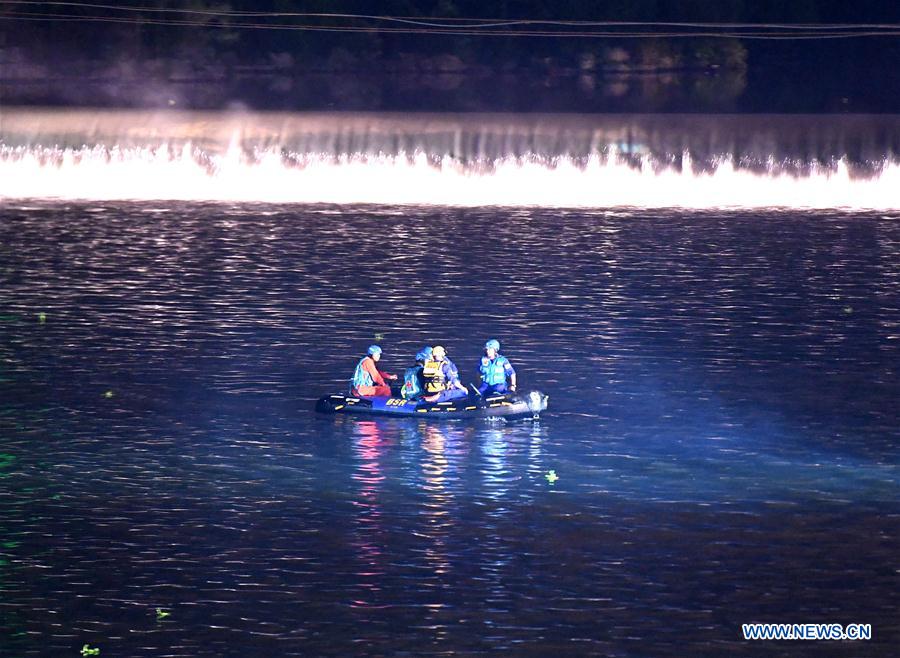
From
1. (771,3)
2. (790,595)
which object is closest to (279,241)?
(790,595)

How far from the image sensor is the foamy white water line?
6494 centimetres

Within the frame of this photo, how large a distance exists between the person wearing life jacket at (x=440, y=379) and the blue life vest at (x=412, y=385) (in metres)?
0.13

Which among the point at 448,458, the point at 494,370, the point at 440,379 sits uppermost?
the point at 494,370

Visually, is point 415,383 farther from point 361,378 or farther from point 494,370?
point 494,370

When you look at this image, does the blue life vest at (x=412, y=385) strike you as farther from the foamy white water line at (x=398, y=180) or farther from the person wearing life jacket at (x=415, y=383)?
the foamy white water line at (x=398, y=180)

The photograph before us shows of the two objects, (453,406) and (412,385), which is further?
(412,385)

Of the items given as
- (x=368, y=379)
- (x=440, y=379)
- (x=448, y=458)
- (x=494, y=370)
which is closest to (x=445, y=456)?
(x=448, y=458)

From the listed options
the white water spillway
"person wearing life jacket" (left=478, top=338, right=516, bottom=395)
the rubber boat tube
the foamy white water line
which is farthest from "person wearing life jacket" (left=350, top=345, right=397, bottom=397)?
the white water spillway

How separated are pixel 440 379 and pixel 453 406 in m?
0.71

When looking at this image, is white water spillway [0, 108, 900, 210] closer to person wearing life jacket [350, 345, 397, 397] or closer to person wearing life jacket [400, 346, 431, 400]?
person wearing life jacket [350, 345, 397, 397]

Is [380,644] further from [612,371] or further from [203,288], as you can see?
[203,288]

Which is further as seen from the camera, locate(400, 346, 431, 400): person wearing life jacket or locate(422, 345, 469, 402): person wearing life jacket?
locate(400, 346, 431, 400): person wearing life jacket

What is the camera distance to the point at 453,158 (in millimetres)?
69062

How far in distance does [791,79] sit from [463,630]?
8777 centimetres
